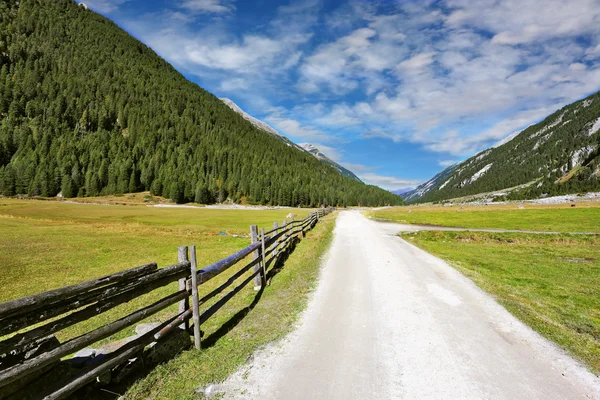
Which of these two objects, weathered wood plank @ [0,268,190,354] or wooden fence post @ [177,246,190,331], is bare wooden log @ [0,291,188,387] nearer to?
weathered wood plank @ [0,268,190,354]

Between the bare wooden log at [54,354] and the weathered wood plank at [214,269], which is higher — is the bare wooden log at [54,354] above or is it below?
below

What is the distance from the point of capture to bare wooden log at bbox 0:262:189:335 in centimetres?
318

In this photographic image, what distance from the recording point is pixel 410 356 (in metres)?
5.42

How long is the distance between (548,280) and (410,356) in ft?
35.9

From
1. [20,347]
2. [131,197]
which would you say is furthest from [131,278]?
[131,197]

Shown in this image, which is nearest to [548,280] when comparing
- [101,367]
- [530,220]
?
[101,367]

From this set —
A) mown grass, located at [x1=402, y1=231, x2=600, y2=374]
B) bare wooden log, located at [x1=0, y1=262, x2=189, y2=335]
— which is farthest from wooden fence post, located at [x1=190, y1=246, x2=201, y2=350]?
mown grass, located at [x1=402, y1=231, x2=600, y2=374]

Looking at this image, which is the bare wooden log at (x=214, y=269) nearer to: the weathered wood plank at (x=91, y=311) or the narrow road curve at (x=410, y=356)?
the weathered wood plank at (x=91, y=311)

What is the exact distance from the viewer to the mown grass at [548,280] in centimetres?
662

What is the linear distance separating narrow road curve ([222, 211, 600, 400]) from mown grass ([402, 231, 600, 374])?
0.63 metres

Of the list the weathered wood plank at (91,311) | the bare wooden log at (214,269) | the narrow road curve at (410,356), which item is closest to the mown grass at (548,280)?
the narrow road curve at (410,356)

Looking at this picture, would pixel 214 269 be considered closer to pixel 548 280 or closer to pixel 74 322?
pixel 74 322

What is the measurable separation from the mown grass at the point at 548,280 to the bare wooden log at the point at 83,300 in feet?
26.8

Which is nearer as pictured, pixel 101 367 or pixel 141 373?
pixel 101 367
